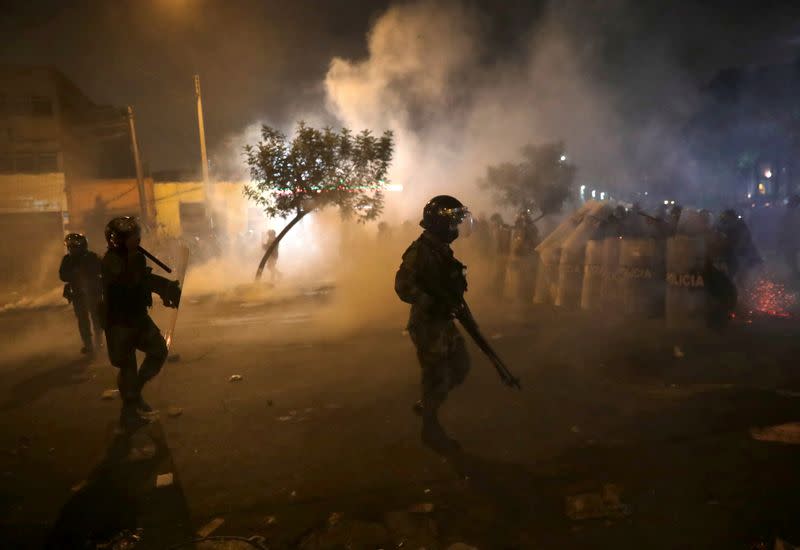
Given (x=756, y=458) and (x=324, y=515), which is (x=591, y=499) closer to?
(x=756, y=458)

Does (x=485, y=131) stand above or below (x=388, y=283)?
above

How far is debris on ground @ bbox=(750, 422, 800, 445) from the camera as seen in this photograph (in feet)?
12.6

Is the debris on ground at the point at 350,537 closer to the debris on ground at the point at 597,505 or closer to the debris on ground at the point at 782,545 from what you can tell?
the debris on ground at the point at 597,505

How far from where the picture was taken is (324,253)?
25.8 m

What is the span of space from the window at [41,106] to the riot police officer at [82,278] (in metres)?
23.5

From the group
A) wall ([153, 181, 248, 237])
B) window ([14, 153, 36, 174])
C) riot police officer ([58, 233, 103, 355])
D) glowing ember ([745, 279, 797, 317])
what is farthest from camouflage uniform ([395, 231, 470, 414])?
wall ([153, 181, 248, 237])

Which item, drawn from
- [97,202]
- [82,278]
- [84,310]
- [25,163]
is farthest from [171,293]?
[25,163]

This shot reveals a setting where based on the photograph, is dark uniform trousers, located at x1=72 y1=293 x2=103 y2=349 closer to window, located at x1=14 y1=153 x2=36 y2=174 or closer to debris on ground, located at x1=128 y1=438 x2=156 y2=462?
debris on ground, located at x1=128 y1=438 x2=156 y2=462

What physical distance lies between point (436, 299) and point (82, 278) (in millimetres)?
5483

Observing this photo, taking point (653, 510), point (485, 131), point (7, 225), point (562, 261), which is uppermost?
point (485, 131)

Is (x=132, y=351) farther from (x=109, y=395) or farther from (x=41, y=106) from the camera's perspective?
(x=41, y=106)

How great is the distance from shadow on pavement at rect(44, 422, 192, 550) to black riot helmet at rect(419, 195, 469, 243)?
8.12 feet

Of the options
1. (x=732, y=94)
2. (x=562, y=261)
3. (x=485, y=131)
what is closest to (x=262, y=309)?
(x=562, y=261)

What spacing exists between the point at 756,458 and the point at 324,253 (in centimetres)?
2297
